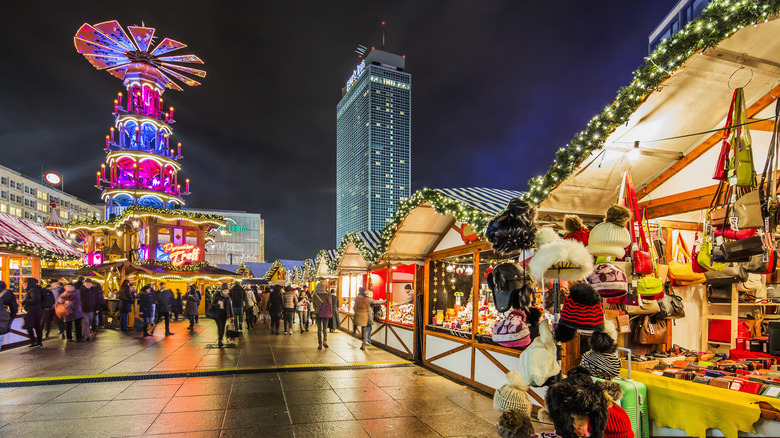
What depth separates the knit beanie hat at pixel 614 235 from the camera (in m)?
3.49

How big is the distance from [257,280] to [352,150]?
124581 millimetres

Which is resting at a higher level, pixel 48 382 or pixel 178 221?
pixel 178 221

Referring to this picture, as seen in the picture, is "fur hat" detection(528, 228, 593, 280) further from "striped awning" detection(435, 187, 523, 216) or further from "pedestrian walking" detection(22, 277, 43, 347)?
"pedestrian walking" detection(22, 277, 43, 347)

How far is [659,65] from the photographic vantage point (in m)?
3.49

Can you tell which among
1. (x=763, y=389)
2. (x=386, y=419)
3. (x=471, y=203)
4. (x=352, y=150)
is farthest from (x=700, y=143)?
(x=352, y=150)

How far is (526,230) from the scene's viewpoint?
138 inches

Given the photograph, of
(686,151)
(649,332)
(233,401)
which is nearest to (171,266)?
(233,401)

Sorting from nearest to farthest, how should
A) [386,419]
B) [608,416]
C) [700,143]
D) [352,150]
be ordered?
[608,416], [700,143], [386,419], [352,150]

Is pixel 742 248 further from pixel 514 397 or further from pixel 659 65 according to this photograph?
pixel 514 397

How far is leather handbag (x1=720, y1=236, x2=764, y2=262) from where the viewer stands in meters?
3.26

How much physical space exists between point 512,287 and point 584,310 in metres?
0.57

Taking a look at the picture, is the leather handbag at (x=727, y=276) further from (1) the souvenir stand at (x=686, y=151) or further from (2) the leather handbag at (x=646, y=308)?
(2) the leather handbag at (x=646, y=308)

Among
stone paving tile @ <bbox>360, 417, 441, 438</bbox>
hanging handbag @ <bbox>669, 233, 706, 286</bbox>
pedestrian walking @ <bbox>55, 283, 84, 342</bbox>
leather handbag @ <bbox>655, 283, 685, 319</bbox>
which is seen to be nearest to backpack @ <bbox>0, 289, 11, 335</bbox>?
pedestrian walking @ <bbox>55, 283, 84, 342</bbox>

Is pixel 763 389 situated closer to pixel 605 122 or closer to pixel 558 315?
pixel 558 315
